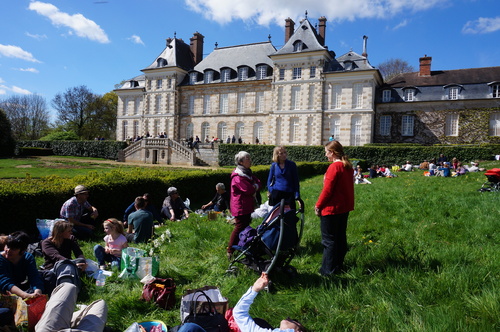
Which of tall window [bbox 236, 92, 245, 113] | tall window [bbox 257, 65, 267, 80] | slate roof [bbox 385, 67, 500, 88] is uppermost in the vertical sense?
tall window [bbox 257, 65, 267, 80]

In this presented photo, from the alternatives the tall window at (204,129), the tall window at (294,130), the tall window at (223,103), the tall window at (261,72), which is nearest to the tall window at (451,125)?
the tall window at (294,130)

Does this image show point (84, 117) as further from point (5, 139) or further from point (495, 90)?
point (495, 90)

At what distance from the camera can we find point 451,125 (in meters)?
29.0

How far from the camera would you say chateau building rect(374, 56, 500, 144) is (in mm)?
27828

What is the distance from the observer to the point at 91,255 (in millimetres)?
5578

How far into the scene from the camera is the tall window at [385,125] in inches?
1217

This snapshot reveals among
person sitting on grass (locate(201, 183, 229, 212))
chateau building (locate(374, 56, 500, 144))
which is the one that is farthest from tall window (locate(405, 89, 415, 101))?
person sitting on grass (locate(201, 183, 229, 212))

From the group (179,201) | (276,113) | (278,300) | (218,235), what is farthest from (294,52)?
(278,300)

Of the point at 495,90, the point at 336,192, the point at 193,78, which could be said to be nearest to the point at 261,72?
the point at 193,78

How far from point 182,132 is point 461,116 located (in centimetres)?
2820

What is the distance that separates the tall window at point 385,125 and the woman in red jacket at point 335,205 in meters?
29.5

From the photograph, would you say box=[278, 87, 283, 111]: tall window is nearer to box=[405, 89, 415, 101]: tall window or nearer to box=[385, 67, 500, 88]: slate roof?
box=[385, 67, 500, 88]: slate roof

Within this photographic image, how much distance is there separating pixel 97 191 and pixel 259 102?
90.7 feet

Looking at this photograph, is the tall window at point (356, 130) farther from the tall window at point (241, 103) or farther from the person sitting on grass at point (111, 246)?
the person sitting on grass at point (111, 246)
